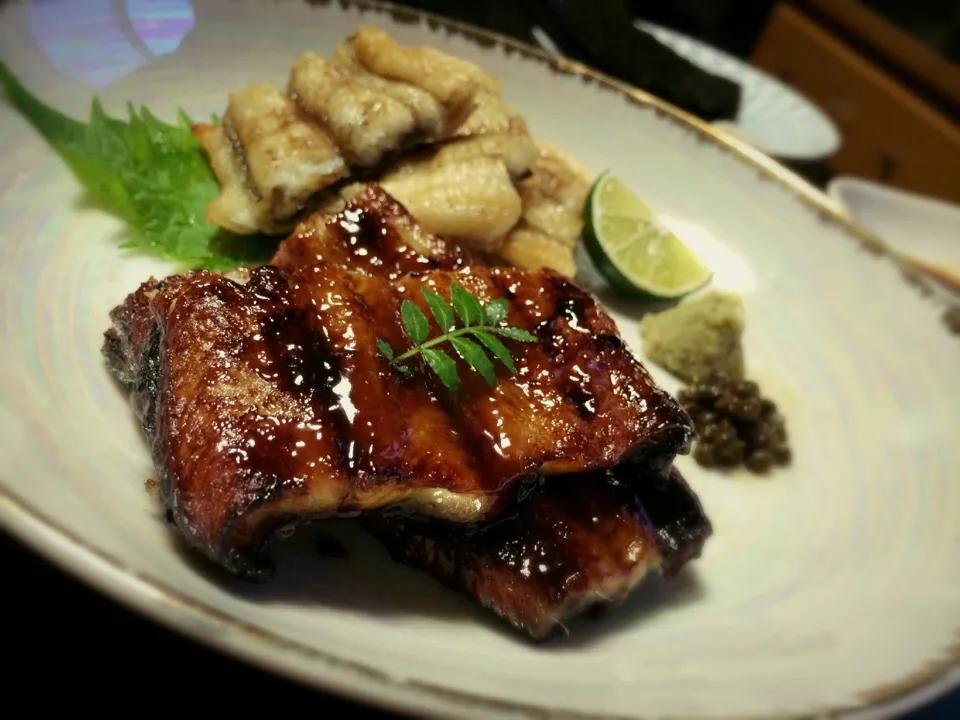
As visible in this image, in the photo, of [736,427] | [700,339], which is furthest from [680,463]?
[700,339]

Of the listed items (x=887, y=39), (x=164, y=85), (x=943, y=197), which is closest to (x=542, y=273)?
(x=164, y=85)

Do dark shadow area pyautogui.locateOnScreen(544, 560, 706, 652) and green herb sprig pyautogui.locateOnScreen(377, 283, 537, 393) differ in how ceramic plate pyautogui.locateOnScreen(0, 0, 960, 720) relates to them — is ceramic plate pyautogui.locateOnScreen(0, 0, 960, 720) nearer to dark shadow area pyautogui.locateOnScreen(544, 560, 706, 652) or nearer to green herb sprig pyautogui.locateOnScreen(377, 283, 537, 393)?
dark shadow area pyautogui.locateOnScreen(544, 560, 706, 652)

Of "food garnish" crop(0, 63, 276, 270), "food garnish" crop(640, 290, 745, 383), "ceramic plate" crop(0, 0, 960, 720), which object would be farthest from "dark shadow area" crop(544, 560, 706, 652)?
"food garnish" crop(0, 63, 276, 270)

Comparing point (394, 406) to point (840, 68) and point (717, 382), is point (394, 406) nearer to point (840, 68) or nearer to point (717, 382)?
point (717, 382)

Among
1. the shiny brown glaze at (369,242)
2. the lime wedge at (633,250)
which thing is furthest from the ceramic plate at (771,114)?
the shiny brown glaze at (369,242)

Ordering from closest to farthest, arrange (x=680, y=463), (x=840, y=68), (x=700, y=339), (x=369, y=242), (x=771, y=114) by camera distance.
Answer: (x=369, y=242), (x=680, y=463), (x=700, y=339), (x=771, y=114), (x=840, y=68)

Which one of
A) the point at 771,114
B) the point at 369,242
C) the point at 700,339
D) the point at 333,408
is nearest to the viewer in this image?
the point at 333,408

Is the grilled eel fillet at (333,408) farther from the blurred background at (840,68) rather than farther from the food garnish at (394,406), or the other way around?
the blurred background at (840,68)
